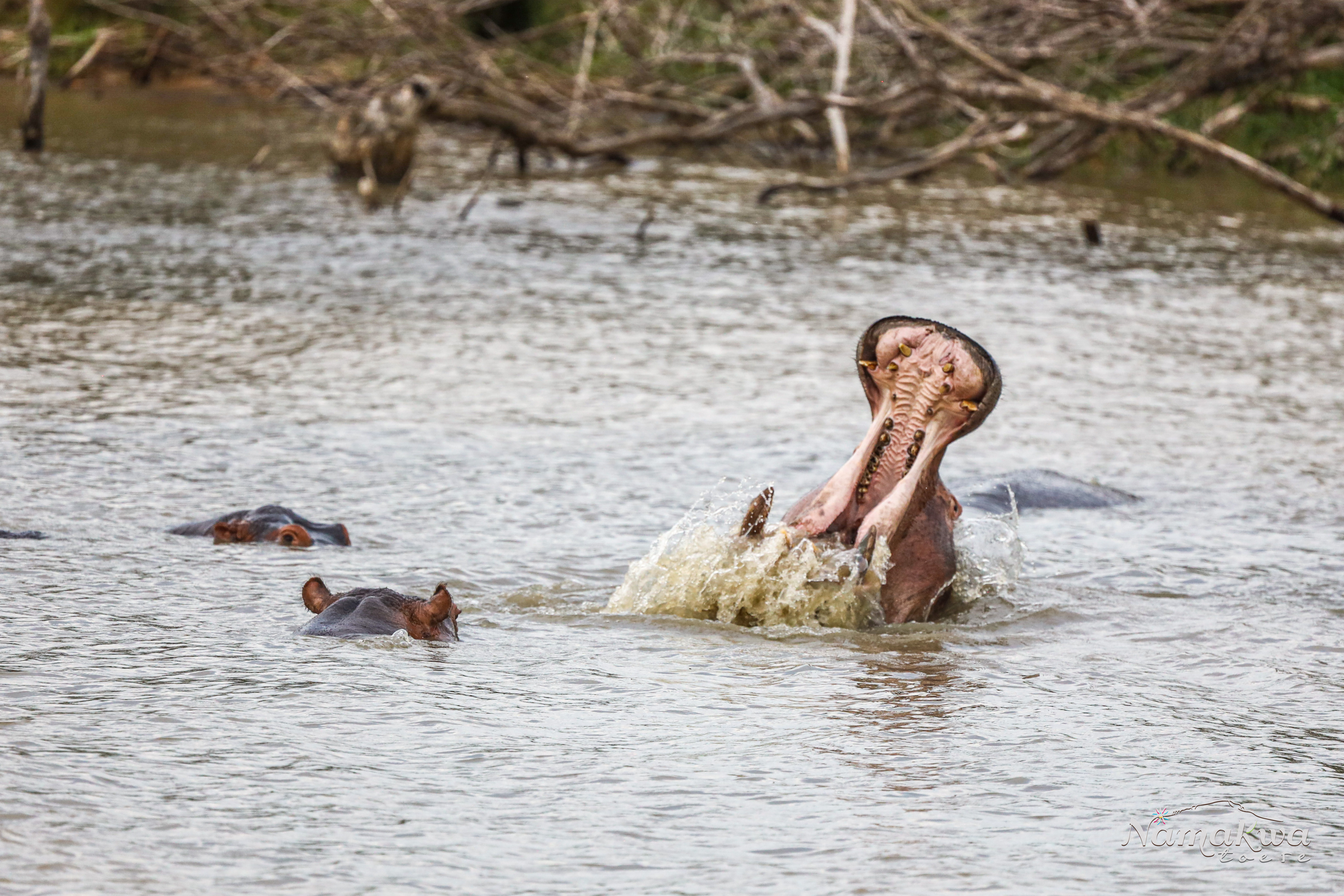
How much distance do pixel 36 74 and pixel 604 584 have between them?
11162 millimetres

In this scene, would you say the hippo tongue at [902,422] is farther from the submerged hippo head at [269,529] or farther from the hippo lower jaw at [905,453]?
the submerged hippo head at [269,529]

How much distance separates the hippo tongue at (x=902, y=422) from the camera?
440 cm

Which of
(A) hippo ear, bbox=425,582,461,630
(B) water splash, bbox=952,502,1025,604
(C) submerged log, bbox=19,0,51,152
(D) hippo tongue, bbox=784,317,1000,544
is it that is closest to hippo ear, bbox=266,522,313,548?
(A) hippo ear, bbox=425,582,461,630

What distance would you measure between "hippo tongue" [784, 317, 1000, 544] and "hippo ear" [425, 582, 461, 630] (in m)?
0.88

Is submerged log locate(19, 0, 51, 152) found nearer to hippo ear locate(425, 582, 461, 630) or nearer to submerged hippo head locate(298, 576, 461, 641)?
submerged hippo head locate(298, 576, 461, 641)

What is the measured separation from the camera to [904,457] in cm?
455

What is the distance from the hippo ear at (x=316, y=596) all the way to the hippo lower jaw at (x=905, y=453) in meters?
1.06

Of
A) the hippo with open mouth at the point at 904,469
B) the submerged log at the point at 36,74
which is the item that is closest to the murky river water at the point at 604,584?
the hippo with open mouth at the point at 904,469

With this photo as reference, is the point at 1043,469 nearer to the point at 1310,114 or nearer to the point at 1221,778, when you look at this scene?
the point at 1221,778

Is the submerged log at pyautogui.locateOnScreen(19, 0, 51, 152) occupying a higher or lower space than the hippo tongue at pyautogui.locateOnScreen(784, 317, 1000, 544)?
higher

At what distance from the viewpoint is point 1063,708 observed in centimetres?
410

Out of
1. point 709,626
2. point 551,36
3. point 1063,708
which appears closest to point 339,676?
point 709,626

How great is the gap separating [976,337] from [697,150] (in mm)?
9496

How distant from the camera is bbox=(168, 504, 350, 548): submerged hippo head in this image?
5.17 m
